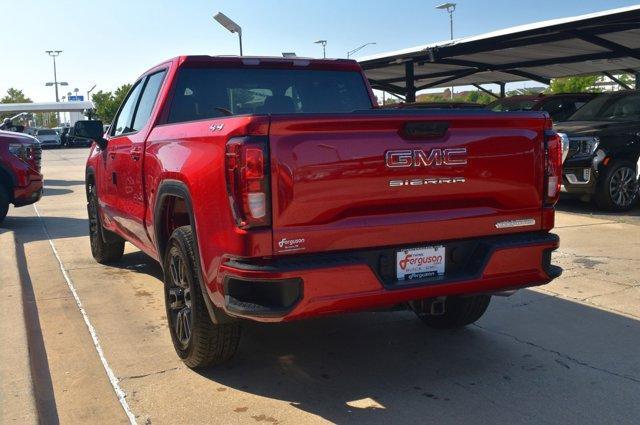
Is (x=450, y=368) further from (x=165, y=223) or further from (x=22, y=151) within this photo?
(x=22, y=151)

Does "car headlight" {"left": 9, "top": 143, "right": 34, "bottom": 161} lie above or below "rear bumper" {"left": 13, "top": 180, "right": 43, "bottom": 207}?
above

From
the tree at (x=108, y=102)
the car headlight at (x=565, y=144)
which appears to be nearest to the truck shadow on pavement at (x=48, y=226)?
the car headlight at (x=565, y=144)

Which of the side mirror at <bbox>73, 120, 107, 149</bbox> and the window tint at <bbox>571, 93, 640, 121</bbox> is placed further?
the window tint at <bbox>571, 93, 640, 121</bbox>

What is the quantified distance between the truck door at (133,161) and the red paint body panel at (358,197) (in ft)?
2.93

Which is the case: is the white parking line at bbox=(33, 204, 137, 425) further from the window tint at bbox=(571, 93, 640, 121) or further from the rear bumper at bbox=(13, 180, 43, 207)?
the window tint at bbox=(571, 93, 640, 121)

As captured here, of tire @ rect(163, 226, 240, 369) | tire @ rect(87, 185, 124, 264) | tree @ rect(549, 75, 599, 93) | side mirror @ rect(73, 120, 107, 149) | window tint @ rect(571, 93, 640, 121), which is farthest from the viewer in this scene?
tree @ rect(549, 75, 599, 93)

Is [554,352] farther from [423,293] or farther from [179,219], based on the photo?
[179,219]

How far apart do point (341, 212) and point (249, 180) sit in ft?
1.66

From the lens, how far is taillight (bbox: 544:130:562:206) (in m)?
3.84

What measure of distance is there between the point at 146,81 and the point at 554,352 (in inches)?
153

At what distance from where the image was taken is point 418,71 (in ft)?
71.6

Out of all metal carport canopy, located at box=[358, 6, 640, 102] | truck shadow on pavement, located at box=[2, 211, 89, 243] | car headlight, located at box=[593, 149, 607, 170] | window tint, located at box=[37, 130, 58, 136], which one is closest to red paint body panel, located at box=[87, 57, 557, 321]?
truck shadow on pavement, located at box=[2, 211, 89, 243]

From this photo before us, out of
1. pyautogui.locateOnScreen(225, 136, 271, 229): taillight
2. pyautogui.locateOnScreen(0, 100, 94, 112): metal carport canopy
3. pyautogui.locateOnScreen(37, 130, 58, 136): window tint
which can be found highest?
pyautogui.locateOnScreen(0, 100, 94, 112): metal carport canopy

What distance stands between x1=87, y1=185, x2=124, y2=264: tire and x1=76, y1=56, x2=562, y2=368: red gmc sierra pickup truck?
256 cm
